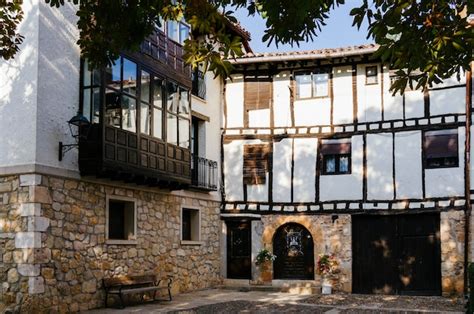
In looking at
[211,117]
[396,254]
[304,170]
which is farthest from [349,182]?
[211,117]

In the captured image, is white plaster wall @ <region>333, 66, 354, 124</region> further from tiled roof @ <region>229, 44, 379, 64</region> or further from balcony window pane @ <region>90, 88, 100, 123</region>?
balcony window pane @ <region>90, 88, 100, 123</region>

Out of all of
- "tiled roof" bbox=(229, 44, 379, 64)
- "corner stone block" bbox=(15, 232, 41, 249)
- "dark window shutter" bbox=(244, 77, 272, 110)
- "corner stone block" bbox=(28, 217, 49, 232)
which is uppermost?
"tiled roof" bbox=(229, 44, 379, 64)

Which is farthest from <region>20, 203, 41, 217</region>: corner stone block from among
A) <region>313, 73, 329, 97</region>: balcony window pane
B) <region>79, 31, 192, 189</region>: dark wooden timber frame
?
<region>313, 73, 329, 97</region>: balcony window pane

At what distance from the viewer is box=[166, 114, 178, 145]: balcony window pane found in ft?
47.6

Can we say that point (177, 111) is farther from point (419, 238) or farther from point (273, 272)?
point (419, 238)

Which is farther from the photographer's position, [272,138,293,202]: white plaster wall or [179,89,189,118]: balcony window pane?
[272,138,293,202]: white plaster wall

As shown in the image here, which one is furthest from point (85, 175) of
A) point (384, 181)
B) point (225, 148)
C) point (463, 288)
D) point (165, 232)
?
point (463, 288)

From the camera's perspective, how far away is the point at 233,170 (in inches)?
719

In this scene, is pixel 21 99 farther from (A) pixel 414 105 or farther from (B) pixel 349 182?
(A) pixel 414 105

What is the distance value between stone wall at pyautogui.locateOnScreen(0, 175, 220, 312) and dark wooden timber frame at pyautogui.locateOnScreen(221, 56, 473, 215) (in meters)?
4.10

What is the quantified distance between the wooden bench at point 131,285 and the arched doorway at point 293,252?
4137 mm

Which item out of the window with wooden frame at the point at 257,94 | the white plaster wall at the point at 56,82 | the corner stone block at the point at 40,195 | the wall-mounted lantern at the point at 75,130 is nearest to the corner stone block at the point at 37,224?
the corner stone block at the point at 40,195

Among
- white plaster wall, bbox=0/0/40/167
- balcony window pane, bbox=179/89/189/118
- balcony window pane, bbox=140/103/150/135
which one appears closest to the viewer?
white plaster wall, bbox=0/0/40/167

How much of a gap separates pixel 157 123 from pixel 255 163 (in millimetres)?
4835
